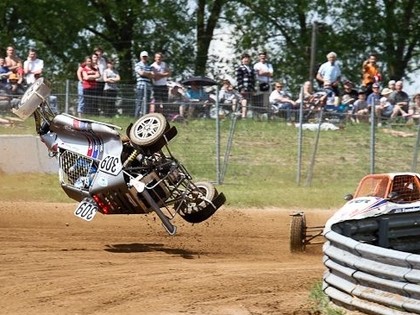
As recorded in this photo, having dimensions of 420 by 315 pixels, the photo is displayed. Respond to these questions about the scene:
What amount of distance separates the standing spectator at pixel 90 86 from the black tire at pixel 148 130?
8707 mm

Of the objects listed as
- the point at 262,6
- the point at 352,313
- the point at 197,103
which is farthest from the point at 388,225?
the point at 262,6

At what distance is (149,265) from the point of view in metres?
12.7

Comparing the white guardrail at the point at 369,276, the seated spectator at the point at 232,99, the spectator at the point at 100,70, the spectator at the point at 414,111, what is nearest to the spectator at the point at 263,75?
the seated spectator at the point at 232,99

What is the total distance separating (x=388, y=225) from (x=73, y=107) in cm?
1204

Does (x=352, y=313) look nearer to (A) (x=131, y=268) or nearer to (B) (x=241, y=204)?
(A) (x=131, y=268)

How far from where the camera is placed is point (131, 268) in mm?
12250

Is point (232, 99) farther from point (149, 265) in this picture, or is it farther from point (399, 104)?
point (149, 265)

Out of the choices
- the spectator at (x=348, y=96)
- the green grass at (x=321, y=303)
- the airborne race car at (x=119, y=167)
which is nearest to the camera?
the green grass at (x=321, y=303)

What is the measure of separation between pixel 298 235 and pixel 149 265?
282 cm

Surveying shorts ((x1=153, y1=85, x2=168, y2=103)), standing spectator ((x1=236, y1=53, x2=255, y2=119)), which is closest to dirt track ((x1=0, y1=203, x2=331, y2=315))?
shorts ((x1=153, y1=85, x2=168, y2=103))

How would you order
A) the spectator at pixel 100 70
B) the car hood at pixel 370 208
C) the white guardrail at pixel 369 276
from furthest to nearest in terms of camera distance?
the spectator at pixel 100 70 < the car hood at pixel 370 208 < the white guardrail at pixel 369 276

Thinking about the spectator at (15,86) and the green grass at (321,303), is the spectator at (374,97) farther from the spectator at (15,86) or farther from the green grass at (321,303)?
the green grass at (321,303)

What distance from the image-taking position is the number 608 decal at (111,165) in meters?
14.2

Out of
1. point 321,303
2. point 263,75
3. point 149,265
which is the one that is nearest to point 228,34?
point 263,75
